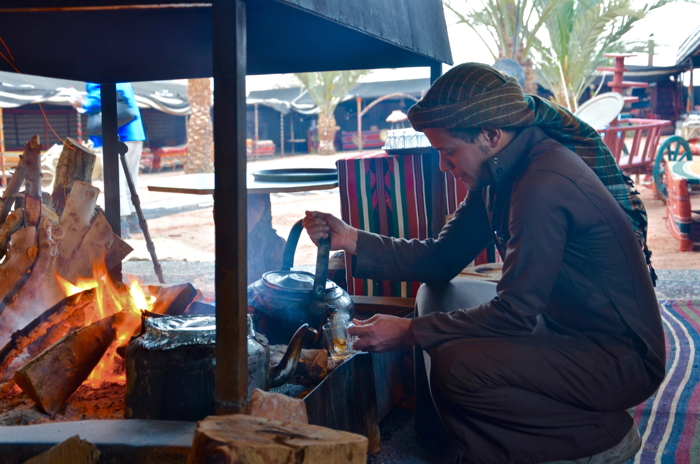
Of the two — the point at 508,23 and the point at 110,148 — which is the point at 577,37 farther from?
the point at 110,148

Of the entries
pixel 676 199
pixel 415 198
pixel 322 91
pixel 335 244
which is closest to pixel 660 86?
pixel 322 91

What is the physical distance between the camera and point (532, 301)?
195cm

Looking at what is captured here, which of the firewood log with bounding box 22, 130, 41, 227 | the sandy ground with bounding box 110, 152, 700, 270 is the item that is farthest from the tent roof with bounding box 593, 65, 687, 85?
the firewood log with bounding box 22, 130, 41, 227

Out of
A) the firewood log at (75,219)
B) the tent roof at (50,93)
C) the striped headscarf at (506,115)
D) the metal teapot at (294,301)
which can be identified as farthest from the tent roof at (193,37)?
the tent roof at (50,93)

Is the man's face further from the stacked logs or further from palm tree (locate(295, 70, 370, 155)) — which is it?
palm tree (locate(295, 70, 370, 155))

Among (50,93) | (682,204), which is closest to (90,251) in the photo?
(682,204)

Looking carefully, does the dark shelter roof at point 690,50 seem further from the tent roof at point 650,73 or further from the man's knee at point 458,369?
the man's knee at point 458,369

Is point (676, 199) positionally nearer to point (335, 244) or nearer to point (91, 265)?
point (335, 244)

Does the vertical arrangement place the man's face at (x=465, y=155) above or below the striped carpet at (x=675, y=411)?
above

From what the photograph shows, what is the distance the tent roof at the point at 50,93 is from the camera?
53.1 ft

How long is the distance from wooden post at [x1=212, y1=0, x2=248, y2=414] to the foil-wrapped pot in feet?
0.83

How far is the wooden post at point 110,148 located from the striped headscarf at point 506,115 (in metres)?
1.98

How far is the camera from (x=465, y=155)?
2166 millimetres

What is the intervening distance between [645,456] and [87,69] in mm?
3202
